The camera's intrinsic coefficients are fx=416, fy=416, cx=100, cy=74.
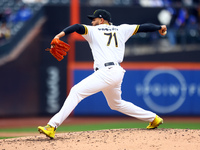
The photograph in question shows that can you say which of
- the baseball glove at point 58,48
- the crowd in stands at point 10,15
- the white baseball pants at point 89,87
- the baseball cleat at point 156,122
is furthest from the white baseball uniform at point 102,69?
the crowd in stands at point 10,15

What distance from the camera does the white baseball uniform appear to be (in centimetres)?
588

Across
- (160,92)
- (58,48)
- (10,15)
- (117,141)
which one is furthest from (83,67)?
(117,141)

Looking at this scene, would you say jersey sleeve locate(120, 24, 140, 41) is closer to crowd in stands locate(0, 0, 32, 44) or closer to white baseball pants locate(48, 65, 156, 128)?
white baseball pants locate(48, 65, 156, 128)

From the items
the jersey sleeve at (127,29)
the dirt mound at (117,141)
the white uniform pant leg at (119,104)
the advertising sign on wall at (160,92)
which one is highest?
the jersey sleeve at (127,29)

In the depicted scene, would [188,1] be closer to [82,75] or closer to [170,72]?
[170,72]

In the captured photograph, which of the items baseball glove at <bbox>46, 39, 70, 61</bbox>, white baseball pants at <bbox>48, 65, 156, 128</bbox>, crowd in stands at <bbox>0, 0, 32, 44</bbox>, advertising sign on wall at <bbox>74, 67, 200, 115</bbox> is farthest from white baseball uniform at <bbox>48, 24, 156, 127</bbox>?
crowd in stands at <bbox>0, 0, 32, 44</bbox>

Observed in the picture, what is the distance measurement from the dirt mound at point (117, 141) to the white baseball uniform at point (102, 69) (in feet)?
1.26

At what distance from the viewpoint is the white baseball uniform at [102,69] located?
5.88 m

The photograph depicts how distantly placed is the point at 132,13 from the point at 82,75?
3085mm

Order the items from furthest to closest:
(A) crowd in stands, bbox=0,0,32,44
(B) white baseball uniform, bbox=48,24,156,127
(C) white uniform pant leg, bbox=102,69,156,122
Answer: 1. (A) crowd in stands, bbox=0,0,32,44
2. (C) white uniform pant leg, bbox=102,69,156,122
3. (B) white baseball uniform, bbox=48,24,156,127

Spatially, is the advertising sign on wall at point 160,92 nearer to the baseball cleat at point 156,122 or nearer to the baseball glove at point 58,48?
the baseball cleat at point 156,122

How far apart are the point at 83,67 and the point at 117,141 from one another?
853cm

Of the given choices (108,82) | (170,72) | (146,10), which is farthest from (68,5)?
(108,82)

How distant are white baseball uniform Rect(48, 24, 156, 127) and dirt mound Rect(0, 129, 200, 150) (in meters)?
0.38
